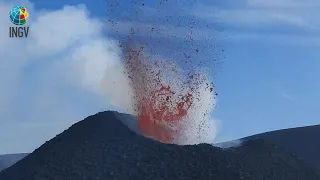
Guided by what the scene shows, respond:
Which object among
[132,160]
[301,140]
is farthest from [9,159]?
[301,140]

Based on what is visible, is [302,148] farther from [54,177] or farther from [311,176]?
[54,177]

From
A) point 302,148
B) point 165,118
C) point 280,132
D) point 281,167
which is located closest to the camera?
point 281,167

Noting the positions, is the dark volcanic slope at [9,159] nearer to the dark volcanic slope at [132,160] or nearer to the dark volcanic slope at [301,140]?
the dark volcanic slope at [132,160]

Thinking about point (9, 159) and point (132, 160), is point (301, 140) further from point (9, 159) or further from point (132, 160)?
point (9, 159)

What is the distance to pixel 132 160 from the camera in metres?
29.3

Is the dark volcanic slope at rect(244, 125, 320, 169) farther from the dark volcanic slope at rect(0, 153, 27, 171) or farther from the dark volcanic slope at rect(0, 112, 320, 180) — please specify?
the dark volcanic slope at rect(0, 153, 27, 171)

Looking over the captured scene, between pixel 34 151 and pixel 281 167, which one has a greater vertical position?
pixel 34 151

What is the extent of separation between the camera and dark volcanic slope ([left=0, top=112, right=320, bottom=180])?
28625mm

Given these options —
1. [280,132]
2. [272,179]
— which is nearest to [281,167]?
[272,179]

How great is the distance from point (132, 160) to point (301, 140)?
16.9 m

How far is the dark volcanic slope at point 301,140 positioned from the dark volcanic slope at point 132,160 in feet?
13.9

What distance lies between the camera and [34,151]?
33344mm

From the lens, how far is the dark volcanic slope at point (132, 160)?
93.9 feet

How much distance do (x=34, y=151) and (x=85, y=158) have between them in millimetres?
5198
